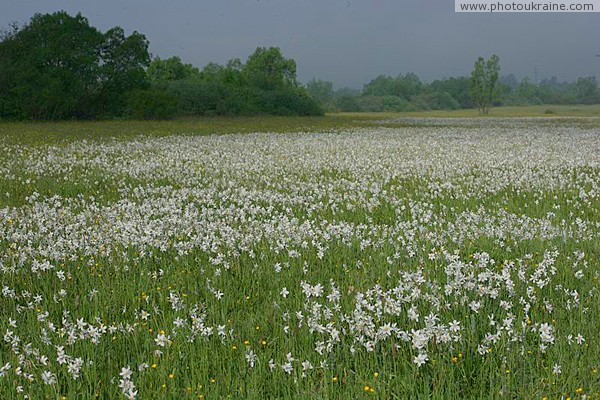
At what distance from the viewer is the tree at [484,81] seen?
142375 mm

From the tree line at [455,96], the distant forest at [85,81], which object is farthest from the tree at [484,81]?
the distant forest at [85,81]

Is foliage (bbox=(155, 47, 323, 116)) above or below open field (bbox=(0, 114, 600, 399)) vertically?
above

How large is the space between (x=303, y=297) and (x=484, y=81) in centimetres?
15011

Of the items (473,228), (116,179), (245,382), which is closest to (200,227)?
(473,228)

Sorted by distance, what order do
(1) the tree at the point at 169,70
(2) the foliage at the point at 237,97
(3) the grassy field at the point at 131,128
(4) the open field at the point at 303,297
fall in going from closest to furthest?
(4) the open field at the point at 303,297
(3) the grassy field at the point at 131,128
(2) the foliage at the point at 237,97
(1) the tree at the point at 169,70

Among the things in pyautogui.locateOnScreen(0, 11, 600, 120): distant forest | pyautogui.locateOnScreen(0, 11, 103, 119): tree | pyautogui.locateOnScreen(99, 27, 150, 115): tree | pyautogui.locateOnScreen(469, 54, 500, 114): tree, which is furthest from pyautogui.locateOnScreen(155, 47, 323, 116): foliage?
pyautogui.locateOnScreen(469, 54, 500, 114): tree

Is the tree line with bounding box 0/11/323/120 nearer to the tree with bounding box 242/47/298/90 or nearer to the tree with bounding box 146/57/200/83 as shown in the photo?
the tree with bounding box 146/57/200/83

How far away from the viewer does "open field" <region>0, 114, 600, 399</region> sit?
3.75 metres

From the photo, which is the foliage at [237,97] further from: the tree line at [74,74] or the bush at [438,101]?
the bush at [438,101]

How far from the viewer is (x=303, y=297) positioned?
205 inches

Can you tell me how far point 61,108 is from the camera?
46.8 meters

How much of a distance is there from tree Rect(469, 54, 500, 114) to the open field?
458 feet

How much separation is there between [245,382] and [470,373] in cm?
155

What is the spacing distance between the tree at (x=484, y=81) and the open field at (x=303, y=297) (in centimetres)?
13968
